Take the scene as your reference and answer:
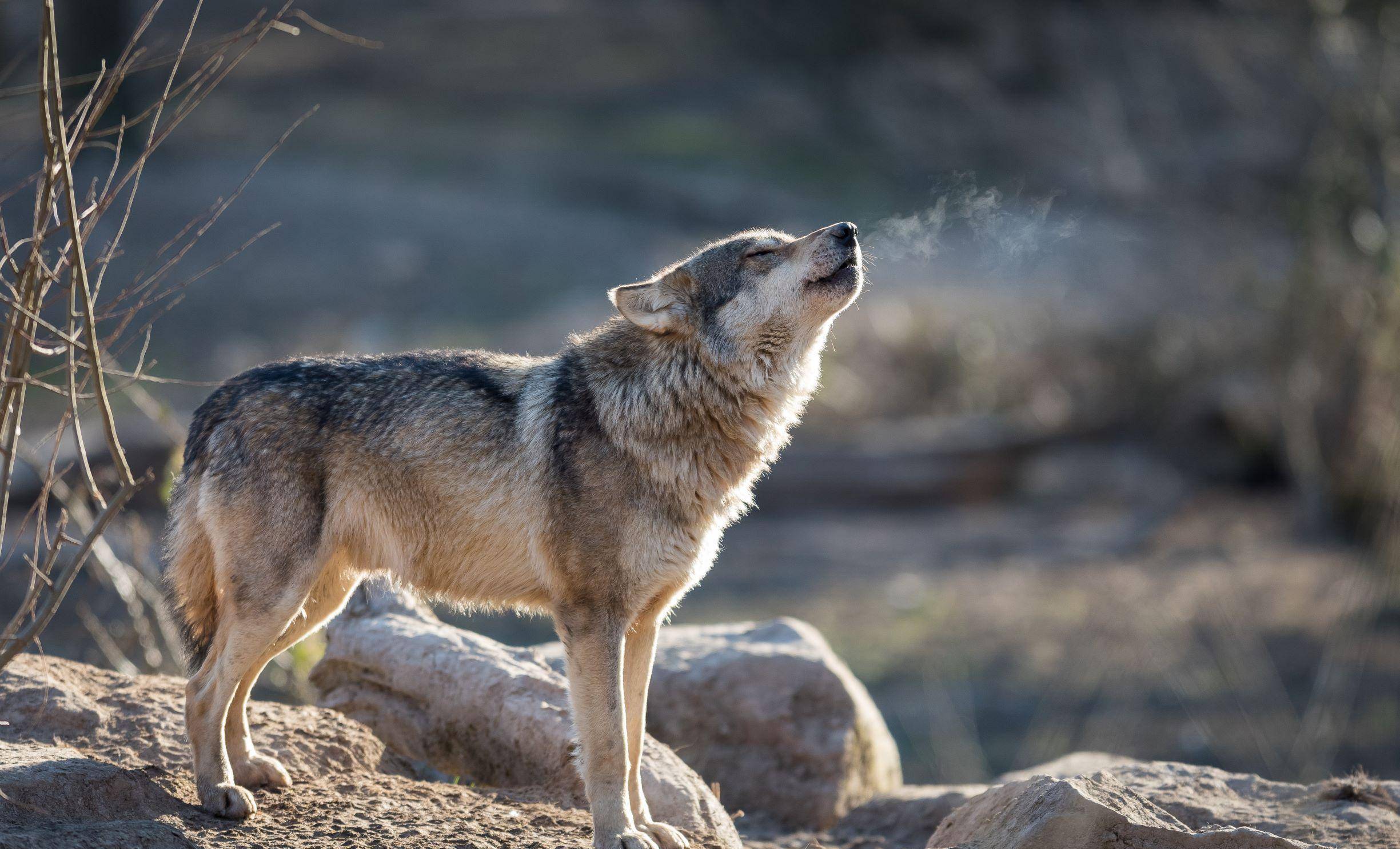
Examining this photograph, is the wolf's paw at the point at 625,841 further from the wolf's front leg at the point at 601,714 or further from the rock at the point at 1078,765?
the rock at the point at 1078,765

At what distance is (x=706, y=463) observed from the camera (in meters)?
4.96

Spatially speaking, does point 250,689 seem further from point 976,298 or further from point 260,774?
point 976,298

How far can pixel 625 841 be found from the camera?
4484mm

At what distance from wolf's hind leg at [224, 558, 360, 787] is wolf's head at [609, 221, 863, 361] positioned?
168 cm

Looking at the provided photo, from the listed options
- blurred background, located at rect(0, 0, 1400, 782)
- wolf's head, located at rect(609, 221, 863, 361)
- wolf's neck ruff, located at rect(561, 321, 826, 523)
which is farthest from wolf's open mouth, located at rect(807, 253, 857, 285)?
blurred background, located at rect(0, 0, 1400, 782)

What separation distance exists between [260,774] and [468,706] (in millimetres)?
1188

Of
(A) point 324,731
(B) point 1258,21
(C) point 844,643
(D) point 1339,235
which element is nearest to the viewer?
(A) point 324,731

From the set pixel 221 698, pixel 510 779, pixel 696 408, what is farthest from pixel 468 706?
pixel 696 408

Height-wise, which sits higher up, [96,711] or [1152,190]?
[1152,190]

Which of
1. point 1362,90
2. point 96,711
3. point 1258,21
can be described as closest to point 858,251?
point 96,711

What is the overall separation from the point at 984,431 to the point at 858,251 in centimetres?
1077

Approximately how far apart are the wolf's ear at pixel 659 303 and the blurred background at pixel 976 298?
7.06ft

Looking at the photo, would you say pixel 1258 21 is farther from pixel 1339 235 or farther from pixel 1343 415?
pixel 1343 415

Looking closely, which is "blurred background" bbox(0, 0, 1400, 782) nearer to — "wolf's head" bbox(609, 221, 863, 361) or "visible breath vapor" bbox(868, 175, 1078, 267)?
"visible breath vapor" bbox(868, 175, 1078, 267)
